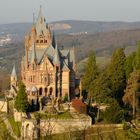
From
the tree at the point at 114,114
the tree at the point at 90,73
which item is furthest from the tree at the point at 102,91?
the tree at the point at 90,73

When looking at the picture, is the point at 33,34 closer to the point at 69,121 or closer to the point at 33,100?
the point at 33,100

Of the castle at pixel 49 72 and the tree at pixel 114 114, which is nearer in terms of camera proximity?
the tree at pixel 114 114

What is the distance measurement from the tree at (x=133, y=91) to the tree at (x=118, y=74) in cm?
336

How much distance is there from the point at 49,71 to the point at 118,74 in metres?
7.20

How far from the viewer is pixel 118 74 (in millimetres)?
53500

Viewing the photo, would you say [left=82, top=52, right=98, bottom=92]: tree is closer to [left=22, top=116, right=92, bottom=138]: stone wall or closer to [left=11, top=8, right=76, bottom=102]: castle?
[left=11, top=8, right=76, bottom=102]: castle

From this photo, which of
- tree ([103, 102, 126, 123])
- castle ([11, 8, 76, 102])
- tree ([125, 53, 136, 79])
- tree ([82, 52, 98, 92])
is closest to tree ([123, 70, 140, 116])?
tree ([103, 102, 126, 123])

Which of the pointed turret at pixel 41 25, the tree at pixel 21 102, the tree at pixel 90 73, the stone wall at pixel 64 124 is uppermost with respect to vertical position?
the pointed turret at pixel 41 25

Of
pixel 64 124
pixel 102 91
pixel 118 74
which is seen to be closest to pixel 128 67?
pixel 118 74

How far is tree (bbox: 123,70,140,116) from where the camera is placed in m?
48.3

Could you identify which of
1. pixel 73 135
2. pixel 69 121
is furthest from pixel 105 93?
pixel 73 135

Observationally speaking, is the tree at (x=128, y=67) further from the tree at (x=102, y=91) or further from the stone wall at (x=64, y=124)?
the stone wall at (x=64, y=124)

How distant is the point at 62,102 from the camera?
172 ft

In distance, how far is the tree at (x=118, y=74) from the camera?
52969 millimetres
